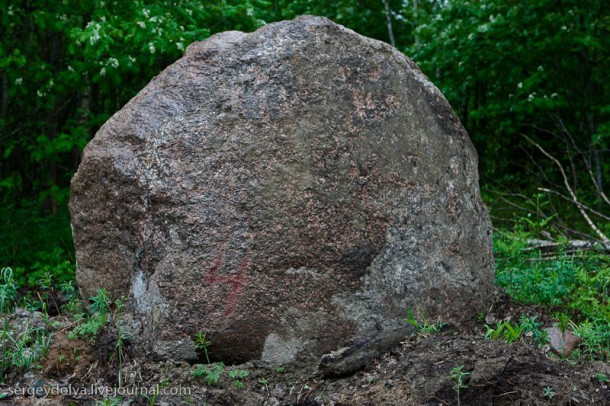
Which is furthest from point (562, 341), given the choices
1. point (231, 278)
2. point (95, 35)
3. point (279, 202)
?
point (95, 35)

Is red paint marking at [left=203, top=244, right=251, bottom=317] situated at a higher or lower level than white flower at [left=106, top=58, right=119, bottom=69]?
lower

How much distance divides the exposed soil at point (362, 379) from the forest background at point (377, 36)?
1.67 metres

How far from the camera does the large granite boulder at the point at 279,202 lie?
329cm

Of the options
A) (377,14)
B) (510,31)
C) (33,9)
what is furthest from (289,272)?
(377,14)

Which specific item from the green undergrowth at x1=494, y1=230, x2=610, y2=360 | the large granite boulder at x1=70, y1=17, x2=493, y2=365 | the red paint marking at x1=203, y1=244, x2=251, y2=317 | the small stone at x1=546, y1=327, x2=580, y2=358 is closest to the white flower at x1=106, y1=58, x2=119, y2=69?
the large granite boulder at x1=70, y1=17, x2=493, y2=365

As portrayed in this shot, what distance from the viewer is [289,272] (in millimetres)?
3311

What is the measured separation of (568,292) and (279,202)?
212 cm

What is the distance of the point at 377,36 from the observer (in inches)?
441

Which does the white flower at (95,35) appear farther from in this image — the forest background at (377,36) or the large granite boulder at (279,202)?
the large granite boulder at (279,202)

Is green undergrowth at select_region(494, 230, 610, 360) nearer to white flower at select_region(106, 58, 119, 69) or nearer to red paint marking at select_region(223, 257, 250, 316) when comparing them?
red paint marking at select_region(223, 257, 250, 316)

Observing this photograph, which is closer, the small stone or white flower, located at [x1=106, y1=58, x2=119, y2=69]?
the small stone

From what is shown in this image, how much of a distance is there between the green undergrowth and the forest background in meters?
0.22

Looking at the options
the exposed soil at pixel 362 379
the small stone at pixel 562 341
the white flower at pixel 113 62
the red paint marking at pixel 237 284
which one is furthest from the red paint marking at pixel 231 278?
the white flower at pixel 113 62

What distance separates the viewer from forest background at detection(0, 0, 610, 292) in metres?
5.95
